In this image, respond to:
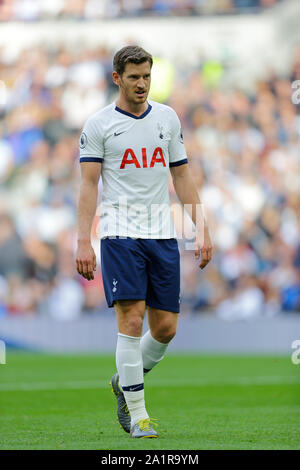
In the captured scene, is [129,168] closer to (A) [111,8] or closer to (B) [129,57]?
(B) [129,57]

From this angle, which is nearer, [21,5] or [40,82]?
[40,82]

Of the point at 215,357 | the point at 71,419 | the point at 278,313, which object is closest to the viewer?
the point at 71,419

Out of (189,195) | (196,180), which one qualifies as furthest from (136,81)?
(196,180)

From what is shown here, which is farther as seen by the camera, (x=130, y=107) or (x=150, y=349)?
(x=150, y=349)

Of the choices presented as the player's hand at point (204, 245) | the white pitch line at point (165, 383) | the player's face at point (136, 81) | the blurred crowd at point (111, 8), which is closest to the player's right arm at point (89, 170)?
the player's face at point (136, 81)

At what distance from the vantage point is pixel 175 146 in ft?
19.5

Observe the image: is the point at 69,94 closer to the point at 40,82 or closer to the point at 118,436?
the point at 40,82

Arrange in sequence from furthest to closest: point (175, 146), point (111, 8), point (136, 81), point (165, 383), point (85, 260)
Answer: point (111, 8) < point (165, 383) < point (175, 146) < point (136, 81) < point (85, 260)

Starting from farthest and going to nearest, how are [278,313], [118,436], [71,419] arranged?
[278,313], [71,419], [118,436]

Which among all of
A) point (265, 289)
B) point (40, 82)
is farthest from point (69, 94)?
point (265, 289)

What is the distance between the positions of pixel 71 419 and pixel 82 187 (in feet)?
6.09

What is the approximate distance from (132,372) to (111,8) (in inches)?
617

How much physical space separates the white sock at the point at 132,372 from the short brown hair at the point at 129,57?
1566mm

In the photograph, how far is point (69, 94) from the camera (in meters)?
18.2
